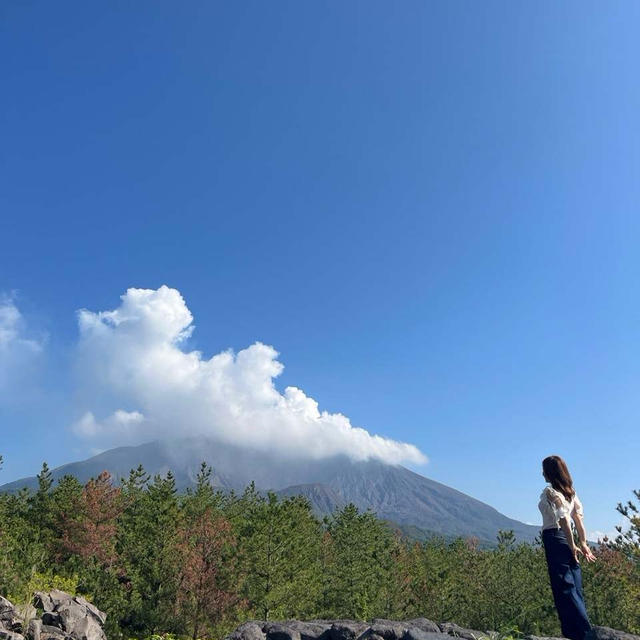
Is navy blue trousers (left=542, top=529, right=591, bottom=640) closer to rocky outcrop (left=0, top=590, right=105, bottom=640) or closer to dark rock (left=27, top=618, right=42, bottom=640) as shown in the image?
rocky outcrop (left=0, top=590, right=105, bottom=640)

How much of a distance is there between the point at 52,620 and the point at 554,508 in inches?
687

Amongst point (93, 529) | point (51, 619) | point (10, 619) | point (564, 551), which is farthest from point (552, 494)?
point (93, 529)

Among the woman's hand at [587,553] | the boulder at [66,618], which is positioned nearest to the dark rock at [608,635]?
the woman's hand at [587,553]

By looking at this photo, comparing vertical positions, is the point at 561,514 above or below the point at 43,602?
above

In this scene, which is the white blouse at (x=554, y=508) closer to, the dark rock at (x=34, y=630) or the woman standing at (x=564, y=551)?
the woman standing at (x=564, y=551)

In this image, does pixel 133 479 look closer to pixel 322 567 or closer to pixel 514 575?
pixel 322 567

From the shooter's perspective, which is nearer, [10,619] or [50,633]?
[10,619]

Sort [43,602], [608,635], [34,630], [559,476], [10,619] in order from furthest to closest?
[43,602], [10,619], [34,630], [608,635], [559,476]

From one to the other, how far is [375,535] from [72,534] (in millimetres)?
24073

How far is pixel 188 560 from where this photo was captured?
23.9 meters

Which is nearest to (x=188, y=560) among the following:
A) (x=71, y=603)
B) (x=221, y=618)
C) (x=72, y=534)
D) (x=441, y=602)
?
(x=221, y=618)

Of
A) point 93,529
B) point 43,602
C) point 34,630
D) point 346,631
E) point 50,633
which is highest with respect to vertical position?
point 93,529

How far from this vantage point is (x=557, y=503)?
639cm

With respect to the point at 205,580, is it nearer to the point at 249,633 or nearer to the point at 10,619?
the point at 10,619
